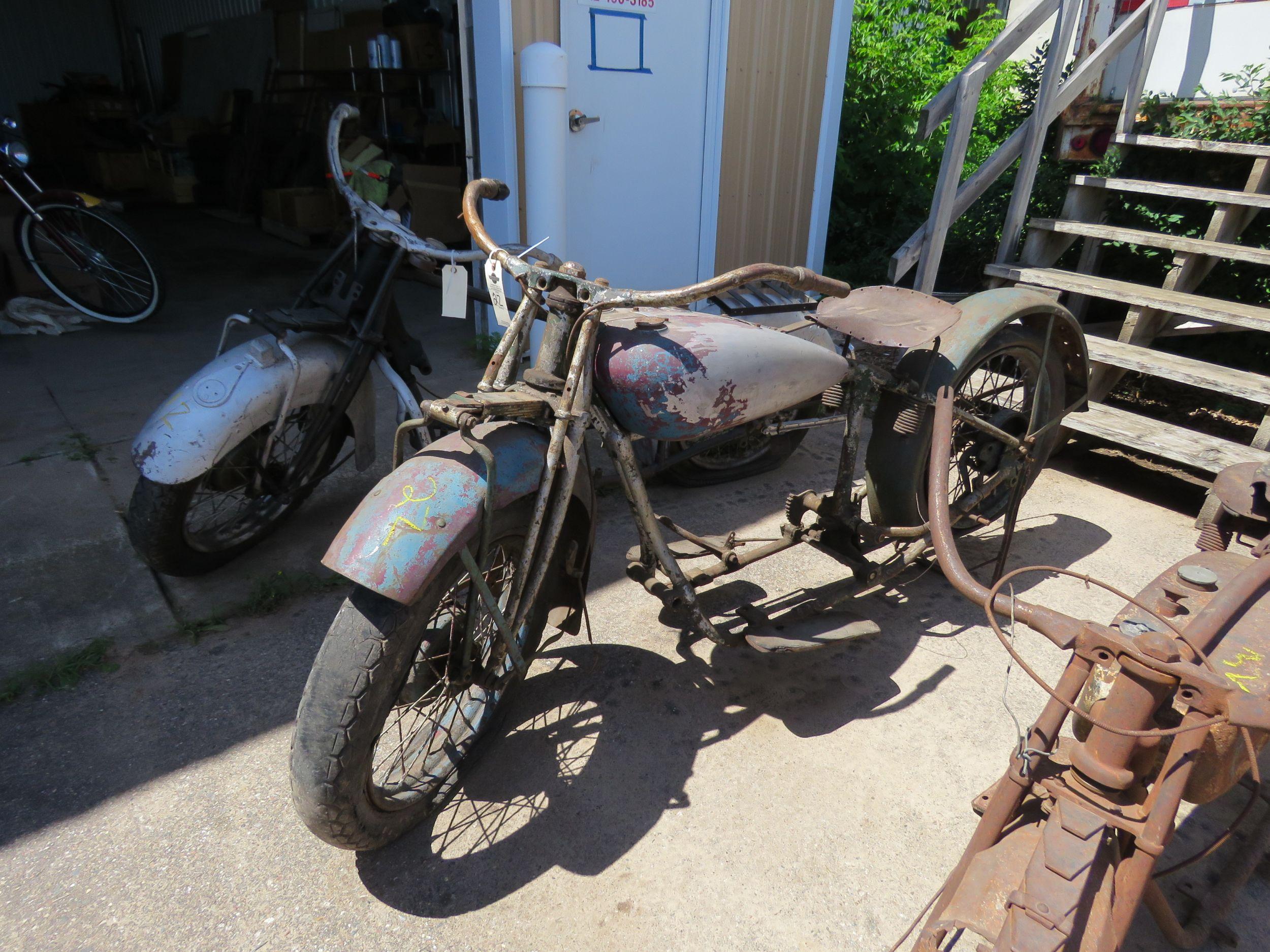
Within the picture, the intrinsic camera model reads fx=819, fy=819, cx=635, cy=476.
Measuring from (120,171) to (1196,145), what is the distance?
451 inches

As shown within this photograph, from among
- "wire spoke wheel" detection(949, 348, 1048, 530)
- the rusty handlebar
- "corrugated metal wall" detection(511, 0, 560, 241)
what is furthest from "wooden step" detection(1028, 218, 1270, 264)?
"corrugated metal wall" detection(511, 0, 560, 241)

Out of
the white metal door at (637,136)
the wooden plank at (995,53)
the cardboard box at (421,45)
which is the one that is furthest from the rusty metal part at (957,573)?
the cardboard box at (421,45)

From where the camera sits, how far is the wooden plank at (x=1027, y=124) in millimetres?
4508

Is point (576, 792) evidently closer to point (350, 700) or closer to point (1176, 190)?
point (350, 700)

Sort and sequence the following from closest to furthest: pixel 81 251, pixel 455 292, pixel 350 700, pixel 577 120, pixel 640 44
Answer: pixel 350 700 < pixel 455 292 < pixel 577 120 < pixel 640 44 < pixel 81 251

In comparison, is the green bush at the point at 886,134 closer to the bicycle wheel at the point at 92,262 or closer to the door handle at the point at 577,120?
the door handle at the point at 577,120

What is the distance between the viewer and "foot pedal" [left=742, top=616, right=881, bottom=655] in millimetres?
2381

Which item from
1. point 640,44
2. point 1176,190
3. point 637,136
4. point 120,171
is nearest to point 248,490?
point 637,136

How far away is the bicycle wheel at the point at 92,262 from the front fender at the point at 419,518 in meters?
4.78

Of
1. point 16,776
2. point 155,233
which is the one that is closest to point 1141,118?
point 16,776

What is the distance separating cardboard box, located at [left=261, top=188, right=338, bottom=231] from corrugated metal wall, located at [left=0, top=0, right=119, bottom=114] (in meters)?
6.51

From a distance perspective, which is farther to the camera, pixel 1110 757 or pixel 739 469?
pixel 739 469

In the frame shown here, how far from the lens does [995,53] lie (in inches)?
175

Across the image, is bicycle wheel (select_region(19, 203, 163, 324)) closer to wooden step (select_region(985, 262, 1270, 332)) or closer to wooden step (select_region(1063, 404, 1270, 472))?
wooden step (select_region(985, 262, 1270, 332))
